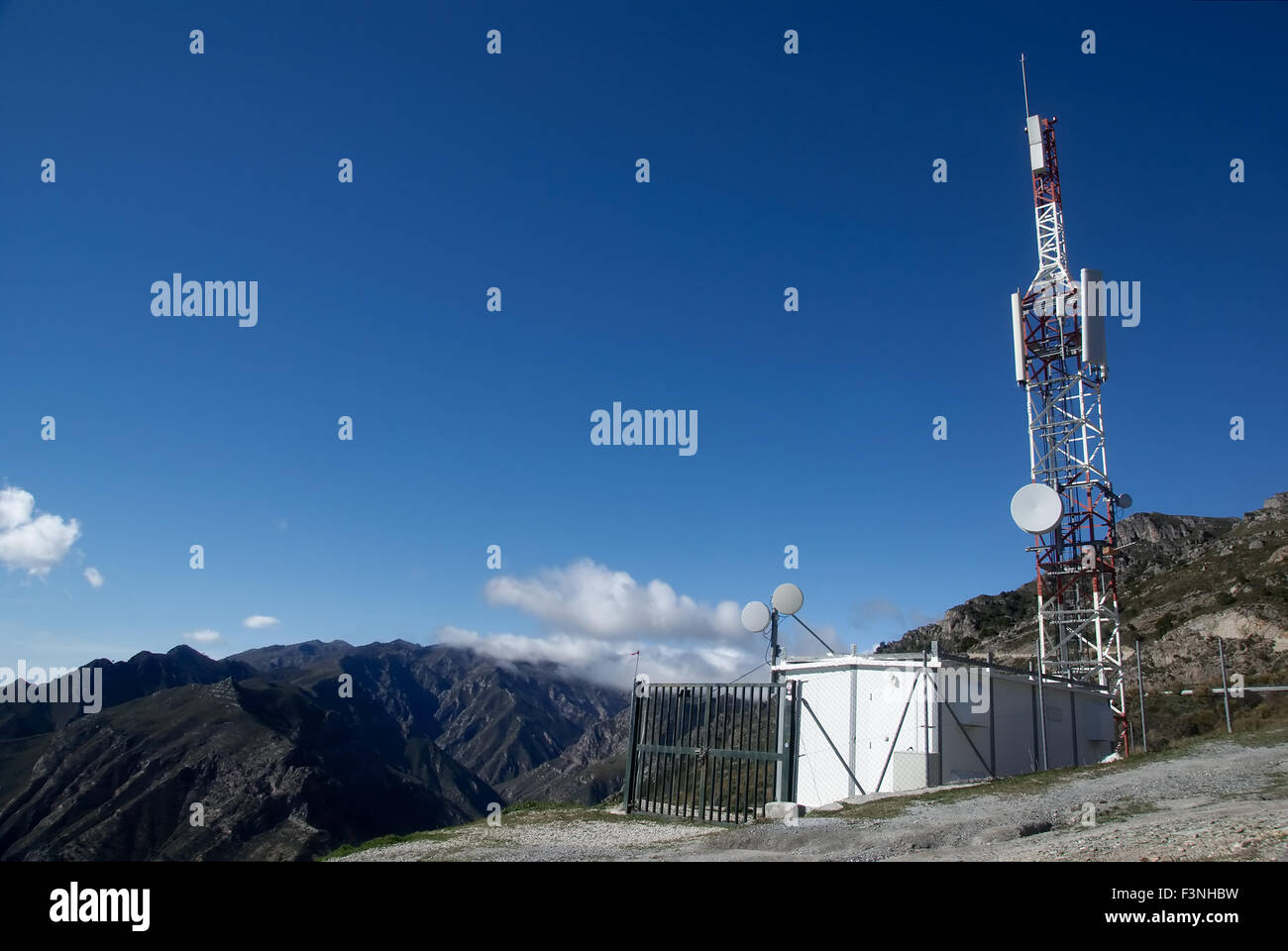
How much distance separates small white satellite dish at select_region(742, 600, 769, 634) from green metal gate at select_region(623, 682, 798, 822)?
3845 mm

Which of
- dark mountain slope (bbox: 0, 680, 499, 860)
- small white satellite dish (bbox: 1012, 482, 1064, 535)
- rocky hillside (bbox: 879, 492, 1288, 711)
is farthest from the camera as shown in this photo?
dark mountain slope (bbox: 0, 680, 499, 860)

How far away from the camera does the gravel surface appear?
26.7 feet

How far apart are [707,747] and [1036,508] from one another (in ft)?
49.5

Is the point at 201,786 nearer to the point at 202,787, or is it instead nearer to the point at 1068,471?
the point at 202,787

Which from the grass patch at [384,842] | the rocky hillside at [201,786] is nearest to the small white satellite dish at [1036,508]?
the grass patch at [384,842]

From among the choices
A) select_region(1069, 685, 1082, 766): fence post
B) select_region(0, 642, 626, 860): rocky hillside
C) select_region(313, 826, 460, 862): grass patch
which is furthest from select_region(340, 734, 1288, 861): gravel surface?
select_region(0, 642, 626, 860): rocky hillside

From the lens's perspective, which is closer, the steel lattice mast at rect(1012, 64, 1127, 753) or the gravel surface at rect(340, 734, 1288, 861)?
the gravel surface at rect(340, 734, 1288, 861)

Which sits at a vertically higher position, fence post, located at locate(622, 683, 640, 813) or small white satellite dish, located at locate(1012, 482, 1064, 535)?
small white satellite dish, located at locate(1012, 482, 1064, 535)

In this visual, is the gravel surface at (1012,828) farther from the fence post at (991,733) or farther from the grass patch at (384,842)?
the fence post at (991,733)

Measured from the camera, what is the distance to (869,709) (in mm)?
18000

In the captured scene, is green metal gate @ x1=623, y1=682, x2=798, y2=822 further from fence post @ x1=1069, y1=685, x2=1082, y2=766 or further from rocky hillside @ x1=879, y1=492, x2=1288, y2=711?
rocky hillside @ x1=879, y1=492, x2=1288, y2=711
